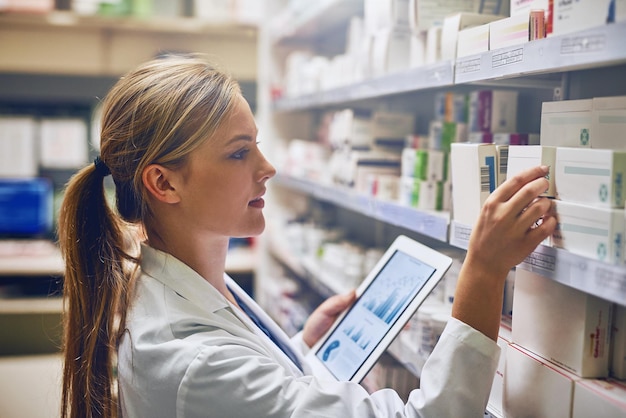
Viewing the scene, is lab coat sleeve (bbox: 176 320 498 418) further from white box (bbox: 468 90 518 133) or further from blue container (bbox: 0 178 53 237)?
blue container (bbox: 0 178 53 237)

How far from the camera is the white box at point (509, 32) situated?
48.9 inches

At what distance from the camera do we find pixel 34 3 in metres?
3.95

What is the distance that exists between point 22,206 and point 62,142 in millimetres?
518

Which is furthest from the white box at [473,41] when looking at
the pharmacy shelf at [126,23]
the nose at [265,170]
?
the pharmacy shelf at [126,23]

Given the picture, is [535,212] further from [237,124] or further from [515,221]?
[237,124]

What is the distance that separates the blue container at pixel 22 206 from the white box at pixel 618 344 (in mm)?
3756

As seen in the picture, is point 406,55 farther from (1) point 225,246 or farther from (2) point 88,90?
(2) point 88,90

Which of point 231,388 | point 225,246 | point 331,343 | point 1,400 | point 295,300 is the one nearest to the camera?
point 231,388

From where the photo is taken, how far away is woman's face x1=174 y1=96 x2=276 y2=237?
1.43 m

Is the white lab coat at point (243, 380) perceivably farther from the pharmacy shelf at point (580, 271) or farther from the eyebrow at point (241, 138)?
the eyebrow at point (241, 138)

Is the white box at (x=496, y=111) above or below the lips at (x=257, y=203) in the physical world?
above

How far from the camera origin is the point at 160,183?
1438mm

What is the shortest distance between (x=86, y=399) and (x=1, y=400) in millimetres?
2632

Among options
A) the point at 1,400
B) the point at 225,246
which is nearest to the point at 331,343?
the point at 225,246
